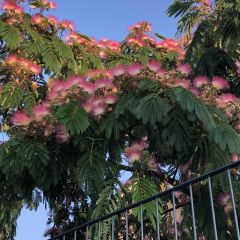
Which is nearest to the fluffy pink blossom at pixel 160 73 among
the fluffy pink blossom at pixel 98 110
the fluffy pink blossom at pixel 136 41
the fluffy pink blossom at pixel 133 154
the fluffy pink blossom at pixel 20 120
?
the fluffy pink blossom at pixel 98 110

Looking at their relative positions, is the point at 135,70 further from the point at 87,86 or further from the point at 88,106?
the point at 88,106

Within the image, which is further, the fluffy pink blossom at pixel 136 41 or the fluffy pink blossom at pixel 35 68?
the fluffy pink blossom at pixel 136 41

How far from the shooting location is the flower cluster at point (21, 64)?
20.2 ft

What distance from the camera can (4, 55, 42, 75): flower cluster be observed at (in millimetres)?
6145

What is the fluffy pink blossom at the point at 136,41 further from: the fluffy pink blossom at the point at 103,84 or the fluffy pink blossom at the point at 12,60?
the fluffy pink blossom at the point at 103,84

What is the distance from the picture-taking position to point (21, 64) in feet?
20.3

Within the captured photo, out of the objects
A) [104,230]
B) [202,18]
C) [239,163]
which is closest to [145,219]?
[104,230]

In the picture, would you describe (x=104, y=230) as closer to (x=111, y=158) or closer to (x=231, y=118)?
(x=111, y=158)

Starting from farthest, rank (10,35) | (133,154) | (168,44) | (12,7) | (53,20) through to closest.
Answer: (168,44) → (53,20) → (12,7) → (10,35) → (133,154)

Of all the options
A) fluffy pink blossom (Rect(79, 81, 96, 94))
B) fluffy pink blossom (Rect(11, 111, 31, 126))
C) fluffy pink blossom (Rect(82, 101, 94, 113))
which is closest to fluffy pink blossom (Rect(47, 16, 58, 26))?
fluffy pink blossom (Rect(79, 81, 96, 94))

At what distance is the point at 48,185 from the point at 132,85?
127cm

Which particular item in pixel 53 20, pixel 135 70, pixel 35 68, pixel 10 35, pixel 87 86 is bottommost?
pixel 87 86

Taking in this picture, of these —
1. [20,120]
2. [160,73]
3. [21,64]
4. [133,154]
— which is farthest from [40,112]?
[21,64]

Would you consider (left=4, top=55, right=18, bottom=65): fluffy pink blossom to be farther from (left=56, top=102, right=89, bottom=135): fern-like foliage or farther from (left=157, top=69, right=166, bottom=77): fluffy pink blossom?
(left=157, top=69, right=166, bottom=77): fluffy pink blossom
